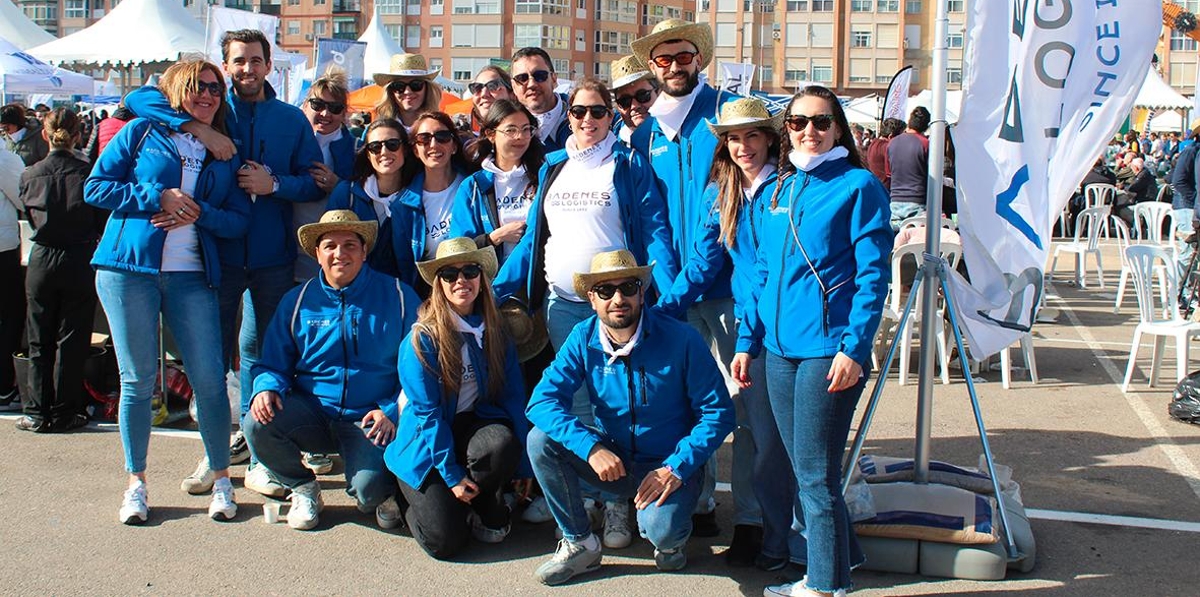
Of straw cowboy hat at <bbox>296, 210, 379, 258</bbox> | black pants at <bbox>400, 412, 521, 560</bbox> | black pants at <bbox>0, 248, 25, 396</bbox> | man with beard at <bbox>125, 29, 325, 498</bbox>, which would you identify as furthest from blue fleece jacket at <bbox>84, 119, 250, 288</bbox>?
black pants at <bbox>0, 248, 25, 396</bbox>

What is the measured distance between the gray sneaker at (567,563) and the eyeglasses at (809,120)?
181 cm

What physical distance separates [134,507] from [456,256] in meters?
1.81

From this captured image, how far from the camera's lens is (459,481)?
4.48 m

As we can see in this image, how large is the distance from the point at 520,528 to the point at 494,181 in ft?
5.20

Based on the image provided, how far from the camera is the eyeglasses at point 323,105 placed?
18.2 ft

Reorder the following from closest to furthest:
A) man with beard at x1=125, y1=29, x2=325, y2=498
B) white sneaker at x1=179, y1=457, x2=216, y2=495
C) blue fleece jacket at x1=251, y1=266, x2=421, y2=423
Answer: blue fleece jacket at x1=251, y1=266, x2=421, y2=423, man with beard at x1=125, y1=29, x2=325, y2=498, white sneaker at x1=179, y1=457, x2=216, y2=495

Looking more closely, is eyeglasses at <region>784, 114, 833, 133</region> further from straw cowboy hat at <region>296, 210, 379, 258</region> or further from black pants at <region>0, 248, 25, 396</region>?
black pants at <region>0, 248, 25, 396</region>

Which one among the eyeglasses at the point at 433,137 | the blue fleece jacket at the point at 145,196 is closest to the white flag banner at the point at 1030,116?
the eyeglasses at the point at 433,137

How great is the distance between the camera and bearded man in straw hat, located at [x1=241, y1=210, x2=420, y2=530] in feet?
15.7

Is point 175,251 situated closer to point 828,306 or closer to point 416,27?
point 828,306

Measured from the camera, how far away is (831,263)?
3709 mm

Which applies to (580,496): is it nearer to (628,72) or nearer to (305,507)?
(305,507)

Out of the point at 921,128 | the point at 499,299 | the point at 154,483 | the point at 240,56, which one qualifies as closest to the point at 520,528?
the point at 499,299

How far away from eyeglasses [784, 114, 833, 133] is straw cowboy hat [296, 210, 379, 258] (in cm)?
201
